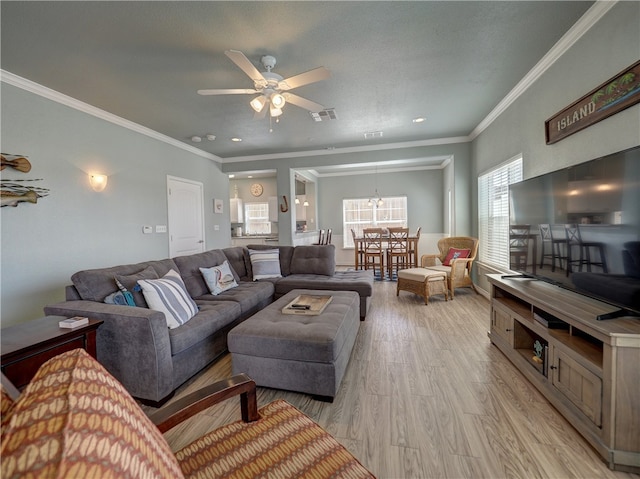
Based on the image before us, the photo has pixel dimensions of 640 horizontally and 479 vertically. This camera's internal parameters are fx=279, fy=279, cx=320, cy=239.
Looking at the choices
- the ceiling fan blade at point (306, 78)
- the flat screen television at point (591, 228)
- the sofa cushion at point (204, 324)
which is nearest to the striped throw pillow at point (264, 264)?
the sofa cushion at point (204, 324)

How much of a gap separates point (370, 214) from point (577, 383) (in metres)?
6.58

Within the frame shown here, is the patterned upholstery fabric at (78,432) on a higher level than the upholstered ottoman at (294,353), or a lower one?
higher

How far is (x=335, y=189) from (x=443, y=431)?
701 centimetres

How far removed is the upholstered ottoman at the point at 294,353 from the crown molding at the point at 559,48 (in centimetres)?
285

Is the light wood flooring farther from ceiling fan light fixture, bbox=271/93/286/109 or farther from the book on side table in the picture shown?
ceiling fan light fixture, bbox=271/93/286/109

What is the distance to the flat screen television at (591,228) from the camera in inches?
57.5

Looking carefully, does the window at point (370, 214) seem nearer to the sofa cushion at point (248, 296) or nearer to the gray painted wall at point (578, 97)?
the gray painted wall at point (578, 97)

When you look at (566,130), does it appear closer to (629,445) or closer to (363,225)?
(629,445)

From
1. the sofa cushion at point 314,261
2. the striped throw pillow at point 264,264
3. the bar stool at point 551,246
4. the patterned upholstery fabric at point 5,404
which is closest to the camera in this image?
the patterned upholstery fabric at point 5,404

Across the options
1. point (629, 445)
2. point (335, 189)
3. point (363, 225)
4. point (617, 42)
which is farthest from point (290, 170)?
point (629, 445)

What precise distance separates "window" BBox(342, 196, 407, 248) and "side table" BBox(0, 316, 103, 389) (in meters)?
6.75

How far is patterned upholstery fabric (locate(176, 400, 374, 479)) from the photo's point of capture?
0.89 meters

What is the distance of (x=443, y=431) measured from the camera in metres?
1.59

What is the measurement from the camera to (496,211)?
160 inches
